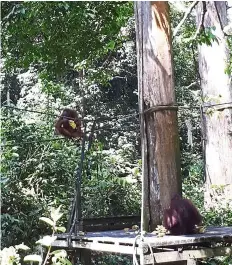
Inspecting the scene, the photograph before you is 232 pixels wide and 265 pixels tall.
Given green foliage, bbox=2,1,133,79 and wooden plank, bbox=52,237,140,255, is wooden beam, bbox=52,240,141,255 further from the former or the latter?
green foliage, bbox=2,1,133,79

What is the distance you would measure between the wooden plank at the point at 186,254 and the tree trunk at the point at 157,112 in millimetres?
460

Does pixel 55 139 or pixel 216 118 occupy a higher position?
pixel 216 118

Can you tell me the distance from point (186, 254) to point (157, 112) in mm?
915

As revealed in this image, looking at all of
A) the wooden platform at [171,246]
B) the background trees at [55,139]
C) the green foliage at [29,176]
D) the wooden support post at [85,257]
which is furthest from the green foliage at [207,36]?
the green foliage at [29,176]

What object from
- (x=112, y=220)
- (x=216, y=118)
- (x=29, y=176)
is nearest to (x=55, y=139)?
(x=112, y=220)

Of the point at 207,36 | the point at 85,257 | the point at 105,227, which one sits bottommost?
the point at 85,257

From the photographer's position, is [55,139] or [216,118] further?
[216,118]

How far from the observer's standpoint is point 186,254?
2.48m

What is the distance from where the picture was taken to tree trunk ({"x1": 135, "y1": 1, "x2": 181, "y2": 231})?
2934mm

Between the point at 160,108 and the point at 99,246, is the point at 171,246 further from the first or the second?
the point at 160,108

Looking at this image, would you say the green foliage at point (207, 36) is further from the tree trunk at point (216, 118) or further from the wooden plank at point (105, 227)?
the tree trunk at point (216, 118)

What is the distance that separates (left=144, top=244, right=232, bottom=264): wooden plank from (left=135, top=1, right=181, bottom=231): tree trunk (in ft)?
1.51

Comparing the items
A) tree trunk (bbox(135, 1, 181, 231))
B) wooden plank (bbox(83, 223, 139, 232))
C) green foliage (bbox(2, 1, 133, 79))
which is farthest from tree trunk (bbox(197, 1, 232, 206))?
tree trunk (bbox(135, 1, 181, 231))

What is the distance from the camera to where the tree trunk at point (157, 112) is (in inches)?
115
